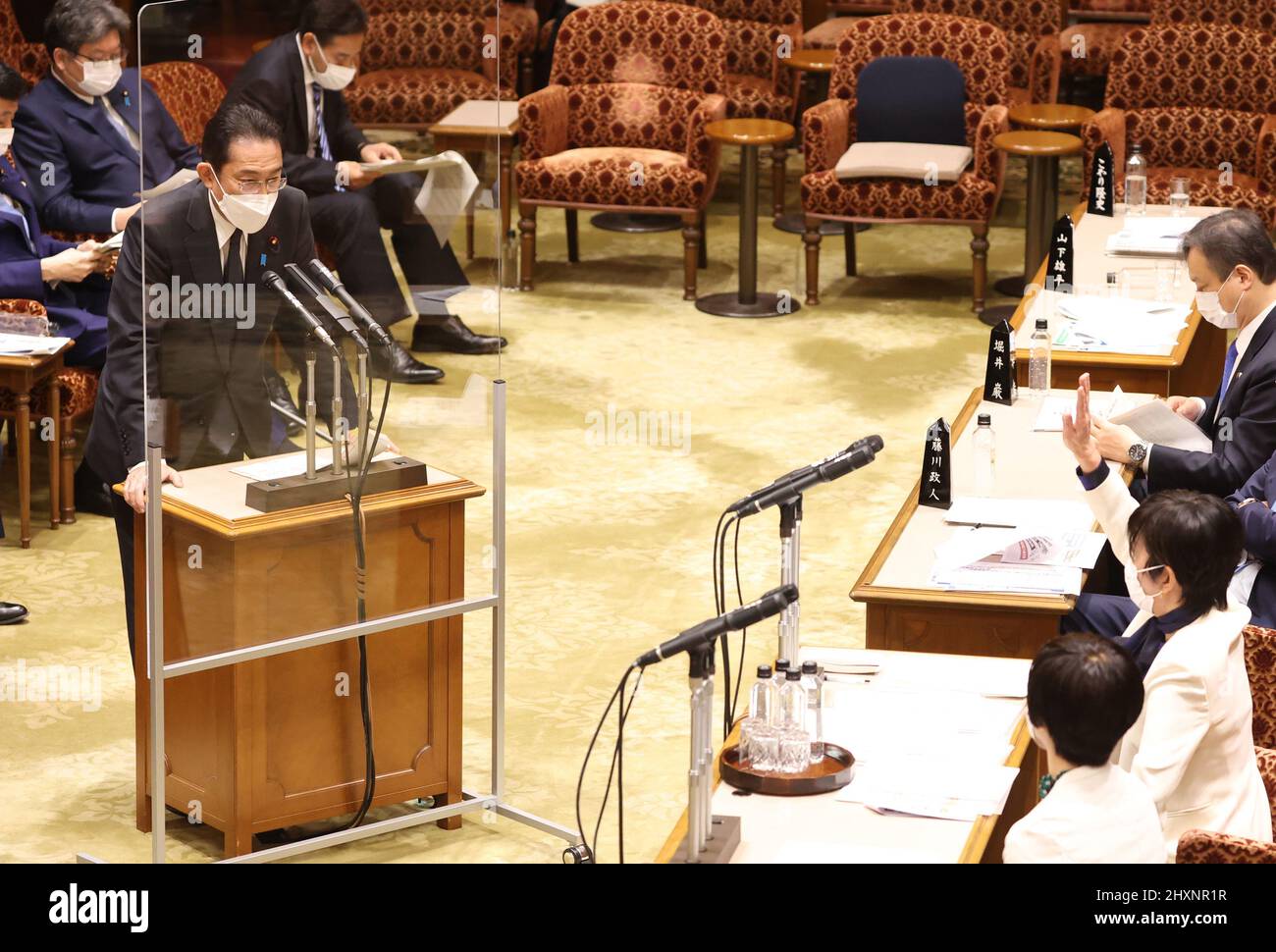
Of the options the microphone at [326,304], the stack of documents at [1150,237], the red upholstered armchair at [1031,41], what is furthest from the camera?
the red upholstered armchair at [1031,41]

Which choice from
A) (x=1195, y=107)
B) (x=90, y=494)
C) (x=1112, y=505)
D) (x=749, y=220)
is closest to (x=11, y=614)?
(x=90, y=494)

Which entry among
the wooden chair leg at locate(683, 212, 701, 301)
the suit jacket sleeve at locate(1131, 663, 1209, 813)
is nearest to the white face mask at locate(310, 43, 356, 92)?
the suit jacket sleeve at locate(1131, 663, 1209, 813)

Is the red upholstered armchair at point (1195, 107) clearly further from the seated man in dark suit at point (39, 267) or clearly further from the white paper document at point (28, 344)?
the white paper document at point (28, 344)

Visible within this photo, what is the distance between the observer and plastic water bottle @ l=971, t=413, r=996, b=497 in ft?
16.2

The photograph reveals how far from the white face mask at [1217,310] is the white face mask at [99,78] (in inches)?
145

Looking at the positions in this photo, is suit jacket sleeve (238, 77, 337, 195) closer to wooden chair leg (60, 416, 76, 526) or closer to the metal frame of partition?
the metal frame of partition

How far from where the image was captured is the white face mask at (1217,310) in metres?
5.11

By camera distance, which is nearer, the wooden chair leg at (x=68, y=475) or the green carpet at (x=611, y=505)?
the green carpet at (x=611, y=505)

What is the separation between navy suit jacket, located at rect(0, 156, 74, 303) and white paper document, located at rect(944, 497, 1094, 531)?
3.27 m

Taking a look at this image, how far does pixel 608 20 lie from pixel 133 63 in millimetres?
5890

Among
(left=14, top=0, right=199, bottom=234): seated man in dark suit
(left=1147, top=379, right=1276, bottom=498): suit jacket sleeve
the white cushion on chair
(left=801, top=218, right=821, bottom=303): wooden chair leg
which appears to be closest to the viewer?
(left=1147, top=379, right=1276, bottom=498): suit jacket sleeve

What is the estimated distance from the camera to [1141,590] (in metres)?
3.93

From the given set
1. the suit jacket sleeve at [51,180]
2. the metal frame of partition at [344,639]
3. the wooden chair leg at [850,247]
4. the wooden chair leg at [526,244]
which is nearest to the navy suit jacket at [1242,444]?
the metal frame of partition at [344,639]
